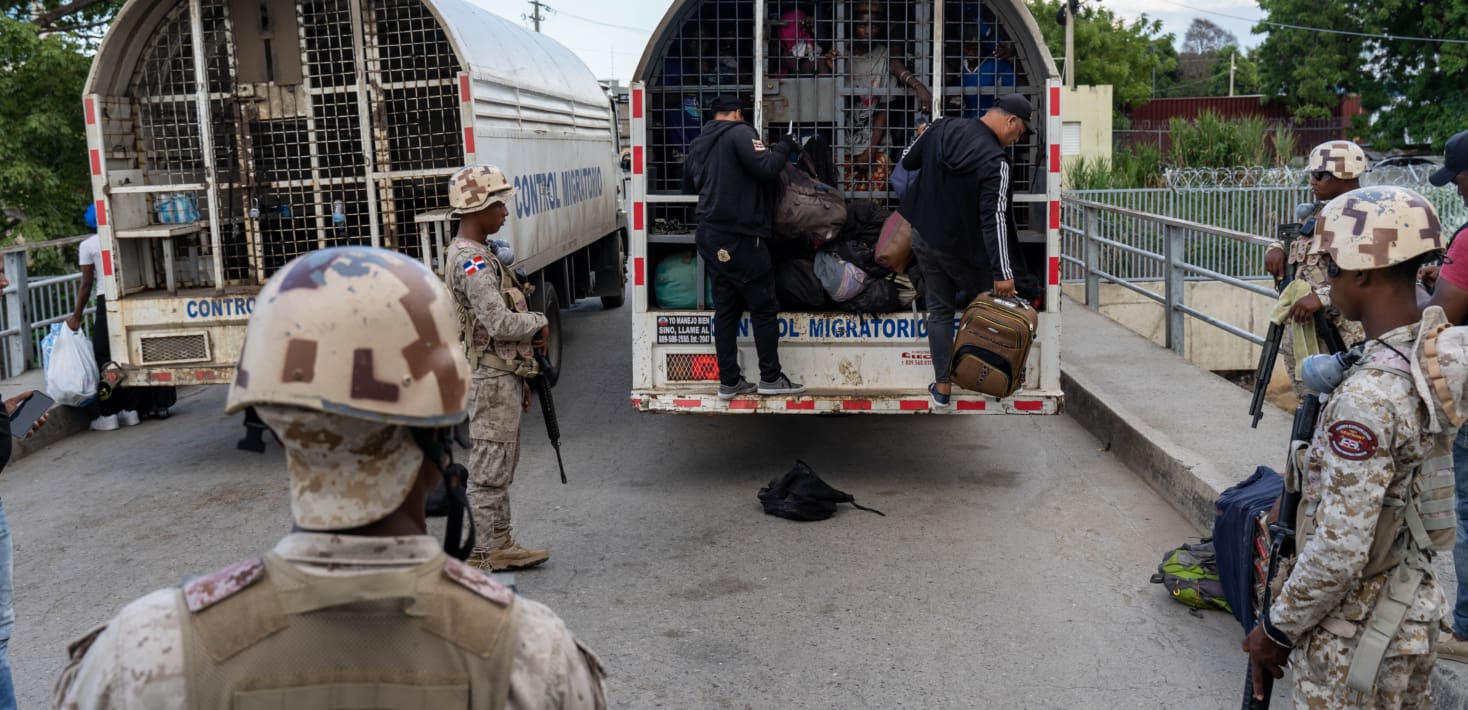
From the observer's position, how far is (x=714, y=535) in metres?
7.05

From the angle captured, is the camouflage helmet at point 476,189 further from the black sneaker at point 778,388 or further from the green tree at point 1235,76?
the green tree at point 1235,76

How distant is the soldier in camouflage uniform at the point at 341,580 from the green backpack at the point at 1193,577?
432 cm

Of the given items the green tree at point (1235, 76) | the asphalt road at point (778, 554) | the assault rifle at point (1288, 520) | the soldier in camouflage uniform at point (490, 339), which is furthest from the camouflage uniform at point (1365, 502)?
the green tree at point (1235, 76)

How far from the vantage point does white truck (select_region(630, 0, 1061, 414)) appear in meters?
7.78

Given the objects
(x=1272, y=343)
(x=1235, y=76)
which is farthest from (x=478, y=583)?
(x=1235, y=76)

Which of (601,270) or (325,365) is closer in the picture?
(325,365)

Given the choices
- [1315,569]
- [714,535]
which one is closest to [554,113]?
[714,535]

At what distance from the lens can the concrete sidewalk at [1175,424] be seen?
691 cm

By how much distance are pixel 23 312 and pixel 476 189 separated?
731 centimetres

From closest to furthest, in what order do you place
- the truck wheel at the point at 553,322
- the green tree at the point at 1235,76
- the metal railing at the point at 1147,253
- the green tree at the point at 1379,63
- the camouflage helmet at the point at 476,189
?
the camouflage helmet at the point at 476,189, the metal railing at the point at 1147,253, the truck wheel at the point at 553,322, the green tree at the point at 1379,63, the green tree at the point at 1235,76

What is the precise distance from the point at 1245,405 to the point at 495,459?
5317 millimetres

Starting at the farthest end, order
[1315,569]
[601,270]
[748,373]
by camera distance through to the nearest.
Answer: [601,270]
[748,373]
[1315,569]

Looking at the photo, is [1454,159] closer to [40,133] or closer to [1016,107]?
[1016,107]

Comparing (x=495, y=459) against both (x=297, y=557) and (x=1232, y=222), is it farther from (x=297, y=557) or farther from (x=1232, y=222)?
(x=1232, y=222)
